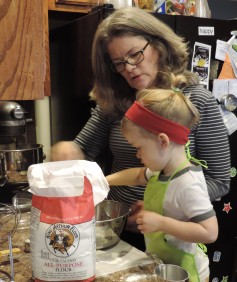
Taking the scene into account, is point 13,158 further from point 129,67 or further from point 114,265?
point 114,265

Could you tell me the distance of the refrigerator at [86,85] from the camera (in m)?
1.70

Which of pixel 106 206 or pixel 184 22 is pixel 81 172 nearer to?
pixel 106 206

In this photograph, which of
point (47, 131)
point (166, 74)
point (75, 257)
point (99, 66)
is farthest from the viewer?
point (47, 131)

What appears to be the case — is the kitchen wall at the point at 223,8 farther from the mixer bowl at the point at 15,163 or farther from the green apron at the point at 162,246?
the green apron at the point at 162,246

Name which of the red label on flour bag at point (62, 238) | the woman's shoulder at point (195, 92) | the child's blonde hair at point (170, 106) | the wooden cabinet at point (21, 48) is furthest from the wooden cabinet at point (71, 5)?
the wooden cabinet at point (21, 48)

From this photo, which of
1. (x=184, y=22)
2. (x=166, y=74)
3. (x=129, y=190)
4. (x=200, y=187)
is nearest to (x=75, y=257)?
(x=200, y=187)

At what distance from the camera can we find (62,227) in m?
0.67

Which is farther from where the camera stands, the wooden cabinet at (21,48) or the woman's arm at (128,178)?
the woman's arm at (128,178)

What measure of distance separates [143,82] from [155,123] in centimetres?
36

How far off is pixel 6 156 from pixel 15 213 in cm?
48

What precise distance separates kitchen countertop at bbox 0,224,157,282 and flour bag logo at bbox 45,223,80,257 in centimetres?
13

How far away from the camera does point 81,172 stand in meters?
0.72

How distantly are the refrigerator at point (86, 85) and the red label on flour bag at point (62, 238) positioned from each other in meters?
0.89

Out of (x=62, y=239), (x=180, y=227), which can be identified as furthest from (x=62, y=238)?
(x=180, y=227)
